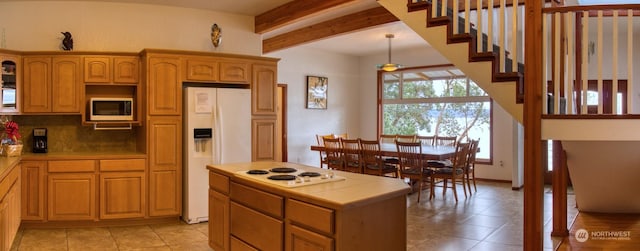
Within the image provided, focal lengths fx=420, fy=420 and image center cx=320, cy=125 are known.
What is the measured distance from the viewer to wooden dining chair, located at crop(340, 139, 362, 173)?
6.55 metres

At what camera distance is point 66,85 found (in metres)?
4.59

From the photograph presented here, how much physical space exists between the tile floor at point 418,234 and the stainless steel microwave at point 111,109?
1.21 meters

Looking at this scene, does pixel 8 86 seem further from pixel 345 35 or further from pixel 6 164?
pixel 345 35

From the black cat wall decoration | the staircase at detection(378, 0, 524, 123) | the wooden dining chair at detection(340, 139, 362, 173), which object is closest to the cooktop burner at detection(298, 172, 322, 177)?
the staircase at detection(378, 0, 524, 123)

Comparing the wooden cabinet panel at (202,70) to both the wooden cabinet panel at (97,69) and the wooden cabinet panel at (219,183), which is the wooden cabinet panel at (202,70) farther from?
the wooden cabinet panel at (219,183)

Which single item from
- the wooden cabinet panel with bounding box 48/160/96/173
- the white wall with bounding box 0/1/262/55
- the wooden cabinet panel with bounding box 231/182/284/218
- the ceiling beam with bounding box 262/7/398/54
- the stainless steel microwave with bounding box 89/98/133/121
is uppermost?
the ceiling beam with bounding box 262/7/398/54

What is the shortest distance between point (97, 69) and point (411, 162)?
4.17m

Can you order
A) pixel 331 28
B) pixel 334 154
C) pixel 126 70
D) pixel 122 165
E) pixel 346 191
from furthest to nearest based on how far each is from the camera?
pixel 334 154, pixel 331 28, pixel 126 70, pixel 122 165, pixel 346 191

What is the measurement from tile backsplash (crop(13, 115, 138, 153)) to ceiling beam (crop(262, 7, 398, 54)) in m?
2.87

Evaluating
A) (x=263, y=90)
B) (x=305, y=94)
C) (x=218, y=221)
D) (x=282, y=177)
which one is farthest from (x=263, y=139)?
(x=305, y=94)

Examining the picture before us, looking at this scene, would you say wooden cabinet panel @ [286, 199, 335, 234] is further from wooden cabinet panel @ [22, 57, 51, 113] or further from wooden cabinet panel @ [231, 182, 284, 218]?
wooden cabinet panel @ [22, 57, 51, 113]

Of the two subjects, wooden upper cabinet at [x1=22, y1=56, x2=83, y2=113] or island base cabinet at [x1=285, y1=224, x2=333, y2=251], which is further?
wooden upper cabinet at [x1=22, y1=56, x2=83, y2=113]

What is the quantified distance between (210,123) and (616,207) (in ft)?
17.0

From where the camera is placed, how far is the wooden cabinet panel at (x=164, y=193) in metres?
4.60
